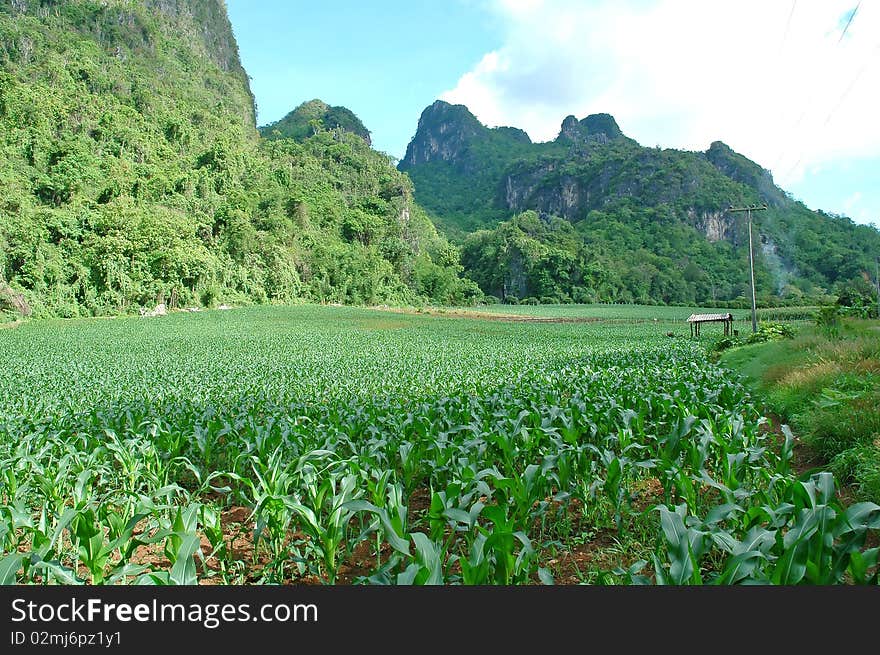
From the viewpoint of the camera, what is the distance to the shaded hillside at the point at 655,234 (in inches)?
3932

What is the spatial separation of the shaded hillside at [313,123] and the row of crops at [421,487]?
13577 cm

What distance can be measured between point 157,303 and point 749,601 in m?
55.1

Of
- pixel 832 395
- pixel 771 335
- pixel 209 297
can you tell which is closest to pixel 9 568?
pixel 832 395

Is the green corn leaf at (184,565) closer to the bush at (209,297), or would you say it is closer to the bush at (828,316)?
the bush at (828,316)

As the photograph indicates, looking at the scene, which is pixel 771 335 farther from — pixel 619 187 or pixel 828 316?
pixel 619 187

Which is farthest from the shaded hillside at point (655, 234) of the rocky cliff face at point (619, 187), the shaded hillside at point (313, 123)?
the shaded hillside at point (313, 123)

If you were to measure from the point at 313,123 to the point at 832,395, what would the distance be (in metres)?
141

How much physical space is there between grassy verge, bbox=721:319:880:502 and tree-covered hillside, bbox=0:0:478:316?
48.1 metres

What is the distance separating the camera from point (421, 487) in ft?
19.4

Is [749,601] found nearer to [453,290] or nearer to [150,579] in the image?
[150,579]

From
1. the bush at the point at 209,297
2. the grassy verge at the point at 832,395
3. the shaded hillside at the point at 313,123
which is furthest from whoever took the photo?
the shaded hillside at the point at 313,123

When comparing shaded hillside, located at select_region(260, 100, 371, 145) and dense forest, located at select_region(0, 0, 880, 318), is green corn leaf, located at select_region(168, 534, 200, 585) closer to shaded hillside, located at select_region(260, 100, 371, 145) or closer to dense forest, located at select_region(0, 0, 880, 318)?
dense forest, located at select_region(0, 0, 880, 318)

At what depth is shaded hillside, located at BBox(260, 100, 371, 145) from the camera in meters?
138

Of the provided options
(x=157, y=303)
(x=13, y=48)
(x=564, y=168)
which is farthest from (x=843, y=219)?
(x=13, y=48)
